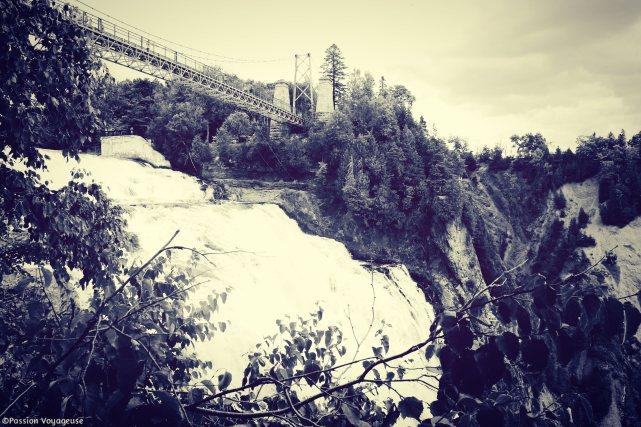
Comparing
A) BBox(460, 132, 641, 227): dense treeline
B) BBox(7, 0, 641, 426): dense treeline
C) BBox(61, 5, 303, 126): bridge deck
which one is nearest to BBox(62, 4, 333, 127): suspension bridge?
BBox(61, 5, 303, 126): bridge deck

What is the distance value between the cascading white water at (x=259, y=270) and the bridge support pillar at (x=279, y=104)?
8.07m

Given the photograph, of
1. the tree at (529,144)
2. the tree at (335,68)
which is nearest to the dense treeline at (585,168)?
the tree at (529,144)

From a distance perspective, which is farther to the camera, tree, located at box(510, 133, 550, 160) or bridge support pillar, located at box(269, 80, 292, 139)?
tree, located at box(510, 133, 550, 160)

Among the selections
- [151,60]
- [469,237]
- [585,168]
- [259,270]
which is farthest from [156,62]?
[585,168]

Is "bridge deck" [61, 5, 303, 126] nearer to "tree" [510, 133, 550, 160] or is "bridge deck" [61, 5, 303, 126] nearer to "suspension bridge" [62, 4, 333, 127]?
"suspension bridge" [62, 4, 333, 127]

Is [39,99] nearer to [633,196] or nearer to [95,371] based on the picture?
[95,371]

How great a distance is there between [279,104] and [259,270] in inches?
713

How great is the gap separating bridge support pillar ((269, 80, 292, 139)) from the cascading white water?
807 cm

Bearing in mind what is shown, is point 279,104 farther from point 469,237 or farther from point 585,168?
point 585,168

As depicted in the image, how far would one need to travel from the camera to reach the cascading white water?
29.7 ft

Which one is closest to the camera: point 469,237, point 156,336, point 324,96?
point 156,336

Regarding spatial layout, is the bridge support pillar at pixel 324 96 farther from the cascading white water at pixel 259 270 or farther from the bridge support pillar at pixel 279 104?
the cascading white water at pixel 259 270

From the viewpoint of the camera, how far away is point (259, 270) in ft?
36.6

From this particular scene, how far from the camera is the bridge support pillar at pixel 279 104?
25.0 m
